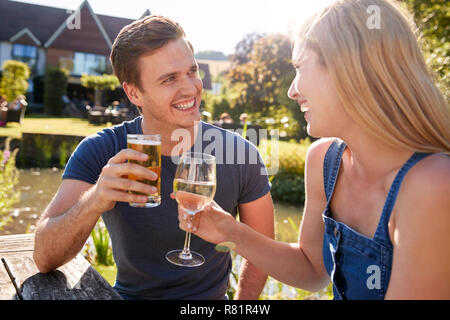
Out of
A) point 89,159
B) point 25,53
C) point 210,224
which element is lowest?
point 210,224

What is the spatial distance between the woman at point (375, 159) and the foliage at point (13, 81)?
20.8 metres

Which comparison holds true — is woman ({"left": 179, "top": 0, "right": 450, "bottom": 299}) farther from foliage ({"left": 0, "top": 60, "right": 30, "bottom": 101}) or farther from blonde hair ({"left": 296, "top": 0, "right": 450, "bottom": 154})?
foliage ({"left": 0, "top": 60, "right": 30, "bottom": 101})

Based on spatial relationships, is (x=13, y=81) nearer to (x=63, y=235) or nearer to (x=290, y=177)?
(x=290, y=177)

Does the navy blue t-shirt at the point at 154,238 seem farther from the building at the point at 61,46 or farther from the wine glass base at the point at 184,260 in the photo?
the building at the point at 61,46

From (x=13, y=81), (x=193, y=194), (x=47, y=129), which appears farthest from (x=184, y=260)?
(x=13, y=81)

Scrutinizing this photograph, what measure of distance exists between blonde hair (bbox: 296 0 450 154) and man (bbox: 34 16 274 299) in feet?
3.21

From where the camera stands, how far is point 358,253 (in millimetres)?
1572

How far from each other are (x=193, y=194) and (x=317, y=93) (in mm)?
616

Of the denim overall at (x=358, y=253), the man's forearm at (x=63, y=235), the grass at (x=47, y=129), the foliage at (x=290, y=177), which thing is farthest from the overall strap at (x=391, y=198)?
the grass at (x=47, y=129)

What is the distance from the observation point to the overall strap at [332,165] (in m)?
1.81

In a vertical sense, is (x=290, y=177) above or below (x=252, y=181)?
below

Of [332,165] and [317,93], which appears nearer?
[317,93]

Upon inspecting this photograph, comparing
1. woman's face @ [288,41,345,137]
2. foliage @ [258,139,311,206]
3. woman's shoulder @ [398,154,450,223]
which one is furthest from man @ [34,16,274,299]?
foliage @ [258,139,311,206]

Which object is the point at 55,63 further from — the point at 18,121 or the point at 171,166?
the point at 171,166
